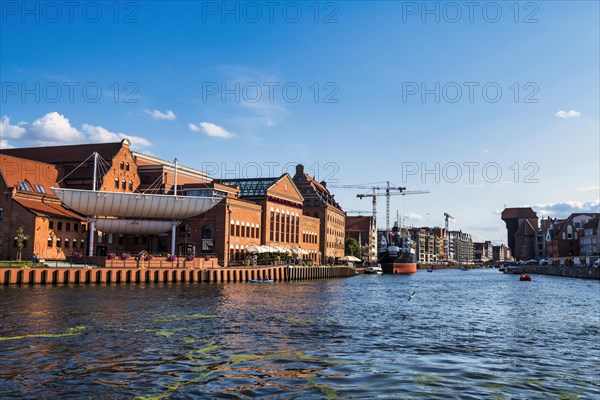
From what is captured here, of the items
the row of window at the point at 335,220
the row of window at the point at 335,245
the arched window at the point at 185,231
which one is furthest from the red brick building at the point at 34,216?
the row of window at the point at 335,220

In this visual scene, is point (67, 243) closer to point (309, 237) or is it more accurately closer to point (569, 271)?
point (309, 237)

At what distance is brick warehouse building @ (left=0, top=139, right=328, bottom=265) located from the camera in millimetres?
76613

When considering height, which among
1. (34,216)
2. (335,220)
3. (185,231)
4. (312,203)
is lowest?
(185,231)

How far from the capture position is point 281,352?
25.9 meters

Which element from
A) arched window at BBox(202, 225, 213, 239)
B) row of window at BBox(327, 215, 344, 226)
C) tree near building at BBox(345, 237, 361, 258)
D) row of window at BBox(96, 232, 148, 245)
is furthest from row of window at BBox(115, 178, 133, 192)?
tree near building at BBox(345, 237, 361, 258)

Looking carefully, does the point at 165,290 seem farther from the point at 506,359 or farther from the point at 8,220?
the point at 506,359

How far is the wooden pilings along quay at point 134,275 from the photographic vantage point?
59.8 m

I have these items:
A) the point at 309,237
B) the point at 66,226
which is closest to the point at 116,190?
the point at 66,226

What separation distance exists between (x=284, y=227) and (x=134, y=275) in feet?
180

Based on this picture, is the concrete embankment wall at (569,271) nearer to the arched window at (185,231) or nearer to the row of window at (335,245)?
the row of window at (335,245)

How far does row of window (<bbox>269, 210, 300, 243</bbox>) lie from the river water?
228ft

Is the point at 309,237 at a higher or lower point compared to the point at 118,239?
higher

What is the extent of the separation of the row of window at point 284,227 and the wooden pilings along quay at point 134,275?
739 inches

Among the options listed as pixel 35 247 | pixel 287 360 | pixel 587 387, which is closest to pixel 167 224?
pixel 35 247
